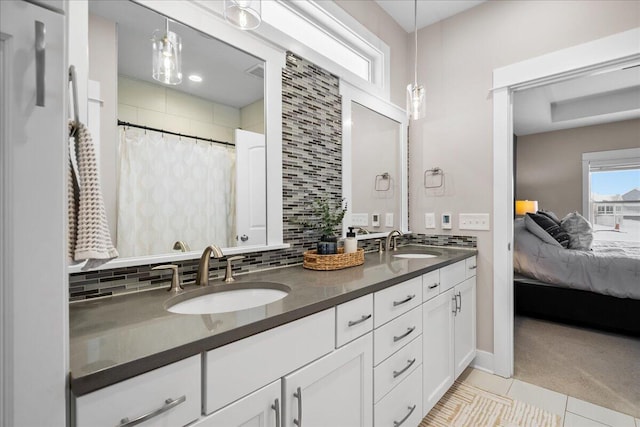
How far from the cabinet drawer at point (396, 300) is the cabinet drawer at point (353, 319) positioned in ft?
0.18

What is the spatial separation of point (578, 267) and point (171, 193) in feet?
11.7

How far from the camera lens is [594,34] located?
1929mm

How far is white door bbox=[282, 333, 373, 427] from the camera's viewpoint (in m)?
0.93

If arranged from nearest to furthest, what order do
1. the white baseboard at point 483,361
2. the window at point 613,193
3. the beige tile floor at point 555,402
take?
the beige tile floor at point 555,402 → the white baseboard at point 483,361 → the window at point 613,193

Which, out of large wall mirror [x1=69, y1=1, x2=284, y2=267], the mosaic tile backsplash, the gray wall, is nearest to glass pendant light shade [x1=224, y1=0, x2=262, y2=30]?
large wall mirror [x1=69, y1=1, x2=284, y2=267]

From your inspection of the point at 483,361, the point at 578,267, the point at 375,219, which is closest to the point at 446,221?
the point at 375,219

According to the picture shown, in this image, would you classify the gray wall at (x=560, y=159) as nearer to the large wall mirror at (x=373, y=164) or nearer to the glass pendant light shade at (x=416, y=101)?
the large wall mirror at (x=373, y=164)

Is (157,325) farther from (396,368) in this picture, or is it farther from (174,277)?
(396,368)

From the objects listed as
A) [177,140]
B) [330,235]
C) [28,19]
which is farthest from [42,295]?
[330,235]

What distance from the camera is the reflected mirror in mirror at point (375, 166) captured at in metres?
2.21

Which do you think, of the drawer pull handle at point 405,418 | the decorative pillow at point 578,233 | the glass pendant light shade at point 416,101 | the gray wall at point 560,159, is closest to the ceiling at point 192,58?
the glass pendant light shade at point 416,101

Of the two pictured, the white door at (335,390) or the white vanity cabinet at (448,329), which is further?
the white vanity cabinet at (448,329)

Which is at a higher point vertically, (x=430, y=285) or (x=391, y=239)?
(x=391, y=239)

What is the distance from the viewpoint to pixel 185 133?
1.30m
